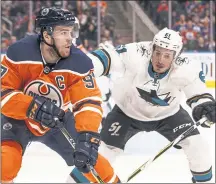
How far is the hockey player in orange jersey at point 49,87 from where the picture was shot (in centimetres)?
244

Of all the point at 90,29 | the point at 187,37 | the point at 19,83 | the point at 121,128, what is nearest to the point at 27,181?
the point at 121,128

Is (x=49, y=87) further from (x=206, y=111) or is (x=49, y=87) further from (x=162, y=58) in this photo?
(x=206, y=111)

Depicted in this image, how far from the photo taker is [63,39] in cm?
248

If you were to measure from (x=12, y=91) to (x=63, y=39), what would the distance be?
0.30 meters

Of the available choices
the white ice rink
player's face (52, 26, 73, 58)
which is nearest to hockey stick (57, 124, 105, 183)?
player's face (52, 26, 73, 58)

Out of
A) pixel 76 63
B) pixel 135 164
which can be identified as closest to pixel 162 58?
pixel 76 63

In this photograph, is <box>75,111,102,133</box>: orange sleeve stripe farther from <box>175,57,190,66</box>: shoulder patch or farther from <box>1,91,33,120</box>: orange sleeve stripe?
<box>175,57,190,66</box>: shoulder patch

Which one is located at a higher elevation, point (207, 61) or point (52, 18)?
point (52, 18)

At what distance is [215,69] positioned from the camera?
5.44 metres

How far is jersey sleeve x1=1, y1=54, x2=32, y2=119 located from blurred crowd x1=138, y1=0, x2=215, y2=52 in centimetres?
294

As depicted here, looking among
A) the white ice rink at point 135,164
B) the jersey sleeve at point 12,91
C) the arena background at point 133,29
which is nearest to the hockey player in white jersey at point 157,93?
the jersey sleeve at point 12,91

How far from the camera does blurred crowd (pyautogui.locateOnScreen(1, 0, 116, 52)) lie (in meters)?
5.41

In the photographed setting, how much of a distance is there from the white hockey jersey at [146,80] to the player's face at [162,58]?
7cm

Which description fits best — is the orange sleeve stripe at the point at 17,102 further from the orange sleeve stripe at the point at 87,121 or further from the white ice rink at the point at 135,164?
the white ice rink at the point at 135,164
